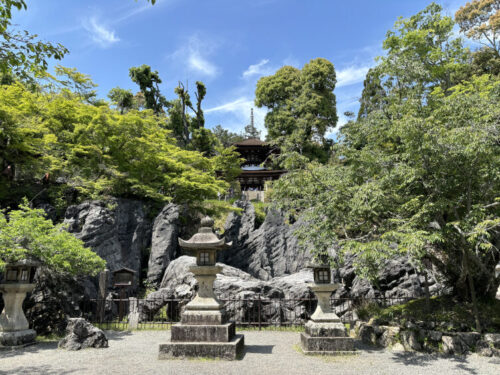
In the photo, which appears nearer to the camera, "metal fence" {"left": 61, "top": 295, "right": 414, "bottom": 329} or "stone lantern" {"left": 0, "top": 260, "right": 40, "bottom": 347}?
"stone lantern" {"left": 0, "top": 260, "right": 40, "bottom": 347}

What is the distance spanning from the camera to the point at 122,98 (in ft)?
93.6

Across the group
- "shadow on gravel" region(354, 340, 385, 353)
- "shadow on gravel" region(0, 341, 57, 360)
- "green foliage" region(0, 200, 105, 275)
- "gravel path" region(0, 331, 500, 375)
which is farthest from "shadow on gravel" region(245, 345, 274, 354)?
"green foliage" region(0, 200, 105, 275)

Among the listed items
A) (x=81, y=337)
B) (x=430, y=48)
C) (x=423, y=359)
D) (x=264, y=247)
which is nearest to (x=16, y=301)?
(x=81, y=337)

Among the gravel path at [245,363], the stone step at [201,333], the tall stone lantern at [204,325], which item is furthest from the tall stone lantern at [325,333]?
the stone step at [201,333]

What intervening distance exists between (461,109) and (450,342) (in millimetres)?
5665

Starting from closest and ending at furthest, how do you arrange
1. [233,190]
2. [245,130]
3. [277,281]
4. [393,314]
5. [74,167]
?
[393,314], [277,281], [74,167], [233,190], [245,130]

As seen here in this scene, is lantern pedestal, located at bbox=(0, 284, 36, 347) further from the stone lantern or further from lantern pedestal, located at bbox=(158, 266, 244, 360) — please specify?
lantern pedestal, located at bbox=(158, 266, 244, 360)

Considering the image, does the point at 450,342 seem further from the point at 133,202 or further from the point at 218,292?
the point at 133,202

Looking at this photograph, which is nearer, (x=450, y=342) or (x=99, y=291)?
(x=450, y=342)

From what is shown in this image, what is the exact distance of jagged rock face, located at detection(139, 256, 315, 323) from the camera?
11.8 meters

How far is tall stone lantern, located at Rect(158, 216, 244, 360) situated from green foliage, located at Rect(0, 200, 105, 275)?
3.59 m

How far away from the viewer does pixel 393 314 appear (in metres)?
9.25

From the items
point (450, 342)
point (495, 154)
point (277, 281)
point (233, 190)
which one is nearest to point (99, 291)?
point (277, 281)

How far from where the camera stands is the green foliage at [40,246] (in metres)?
8.41
